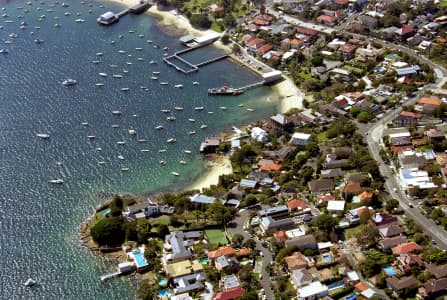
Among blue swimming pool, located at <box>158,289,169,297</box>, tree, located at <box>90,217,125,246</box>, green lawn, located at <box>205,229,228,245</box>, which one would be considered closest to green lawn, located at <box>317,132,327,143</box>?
green lawn, located at <box>205,229,228,245</box>

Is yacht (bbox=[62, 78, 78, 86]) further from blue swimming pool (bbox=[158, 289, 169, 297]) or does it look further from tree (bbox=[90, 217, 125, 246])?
blue swimming pool (bbox=[158, 289, 169, 297])

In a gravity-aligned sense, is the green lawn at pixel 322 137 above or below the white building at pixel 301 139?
below

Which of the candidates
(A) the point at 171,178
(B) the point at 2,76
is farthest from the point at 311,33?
(B) the point at 2,76

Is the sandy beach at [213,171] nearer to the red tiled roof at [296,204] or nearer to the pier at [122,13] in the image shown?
the red tiled roof at [296,204]

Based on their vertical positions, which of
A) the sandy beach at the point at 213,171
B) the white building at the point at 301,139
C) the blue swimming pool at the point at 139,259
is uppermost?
the white building at the point at 301,139

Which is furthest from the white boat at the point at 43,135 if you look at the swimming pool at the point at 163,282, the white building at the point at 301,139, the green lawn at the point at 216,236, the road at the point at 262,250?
the swimming pool at the point at 163,282

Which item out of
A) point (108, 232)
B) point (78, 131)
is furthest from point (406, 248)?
point (78, 131)
